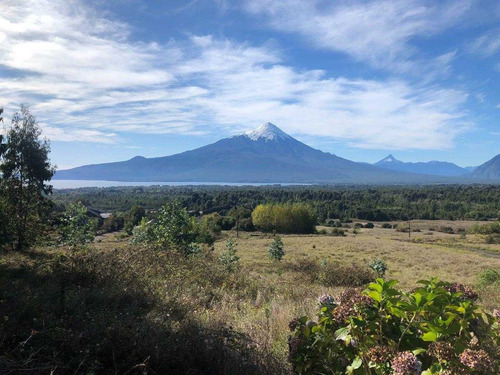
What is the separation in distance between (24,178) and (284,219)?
58.4 metres

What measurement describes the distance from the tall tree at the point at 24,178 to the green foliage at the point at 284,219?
5554 cm

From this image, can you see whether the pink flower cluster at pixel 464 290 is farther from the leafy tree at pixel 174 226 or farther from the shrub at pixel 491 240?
the shrub at pixel 491 240

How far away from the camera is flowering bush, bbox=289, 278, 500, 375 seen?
1.48 meters

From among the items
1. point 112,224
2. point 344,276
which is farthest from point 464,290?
point 112,224

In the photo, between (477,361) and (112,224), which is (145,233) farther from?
(112,224)

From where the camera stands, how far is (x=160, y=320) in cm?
314

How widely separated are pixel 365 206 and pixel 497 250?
56.2 metres

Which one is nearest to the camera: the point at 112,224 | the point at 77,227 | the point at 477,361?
the point at 477,361

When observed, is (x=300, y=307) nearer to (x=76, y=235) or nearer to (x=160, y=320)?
(x=160, y=320)

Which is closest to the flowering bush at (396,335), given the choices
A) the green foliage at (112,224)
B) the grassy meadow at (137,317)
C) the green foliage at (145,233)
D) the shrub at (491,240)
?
the grassy meadow at (137,317)

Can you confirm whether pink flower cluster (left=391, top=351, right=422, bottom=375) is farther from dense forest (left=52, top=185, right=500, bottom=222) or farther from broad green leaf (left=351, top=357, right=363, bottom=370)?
dense forest (left=52, top=185, right=500, bottom=222)

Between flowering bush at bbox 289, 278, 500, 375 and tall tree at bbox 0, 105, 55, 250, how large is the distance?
17.1 m

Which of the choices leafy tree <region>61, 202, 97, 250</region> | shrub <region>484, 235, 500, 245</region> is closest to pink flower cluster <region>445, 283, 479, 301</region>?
leafy tree <region>61, 202, 97, 250</region>

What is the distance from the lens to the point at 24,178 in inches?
688
